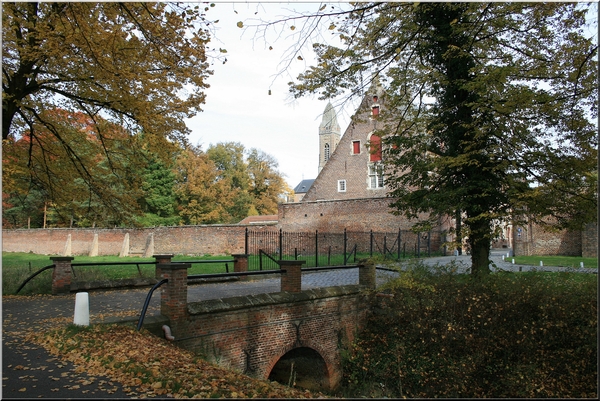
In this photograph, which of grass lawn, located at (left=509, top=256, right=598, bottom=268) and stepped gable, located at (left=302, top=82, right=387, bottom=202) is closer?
grass lawn, located at (left=509, top=256, right=598, bottom=268)

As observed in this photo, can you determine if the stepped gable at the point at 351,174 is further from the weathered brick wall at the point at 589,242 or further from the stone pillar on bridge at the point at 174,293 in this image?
the stone pillar on bridge at the point at 174,293

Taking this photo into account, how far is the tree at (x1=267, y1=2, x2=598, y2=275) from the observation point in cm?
898

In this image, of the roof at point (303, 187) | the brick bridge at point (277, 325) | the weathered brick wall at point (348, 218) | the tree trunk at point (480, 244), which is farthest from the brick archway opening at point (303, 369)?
the roof at point (303, 187)

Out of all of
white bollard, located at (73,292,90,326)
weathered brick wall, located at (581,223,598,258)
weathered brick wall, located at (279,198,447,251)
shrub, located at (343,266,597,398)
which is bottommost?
shrub, located at (343,266,597,398)

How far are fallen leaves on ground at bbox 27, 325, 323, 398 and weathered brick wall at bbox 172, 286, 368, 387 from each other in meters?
1.03

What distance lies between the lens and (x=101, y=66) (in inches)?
379

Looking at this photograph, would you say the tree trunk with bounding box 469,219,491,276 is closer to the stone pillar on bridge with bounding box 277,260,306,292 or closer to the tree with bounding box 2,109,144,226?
the stone pillar on bridge with bounding box 277,260,306,292

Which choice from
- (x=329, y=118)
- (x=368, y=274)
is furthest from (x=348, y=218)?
(x=329, y=118)

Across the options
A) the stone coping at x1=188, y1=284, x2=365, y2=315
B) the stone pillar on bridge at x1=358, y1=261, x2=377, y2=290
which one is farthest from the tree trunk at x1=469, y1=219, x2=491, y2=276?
the stone coping at x1=188, y1=284, x2=365, y2=315

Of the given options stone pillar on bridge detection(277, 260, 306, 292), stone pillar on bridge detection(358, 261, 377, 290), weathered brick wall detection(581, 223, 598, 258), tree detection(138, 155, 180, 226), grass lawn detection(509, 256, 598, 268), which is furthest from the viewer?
tree detection(138, 155, 180, 226)

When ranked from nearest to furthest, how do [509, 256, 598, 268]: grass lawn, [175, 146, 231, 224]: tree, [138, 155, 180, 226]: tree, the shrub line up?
1. the shrub
2. [509, 256, 598, 268]: grass lawn
3. [138, 155, 180, 226]: tree
4. [175, 146, 231, 224]: tree

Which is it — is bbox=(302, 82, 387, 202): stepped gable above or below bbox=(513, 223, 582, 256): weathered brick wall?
above

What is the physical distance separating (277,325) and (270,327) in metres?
0.22

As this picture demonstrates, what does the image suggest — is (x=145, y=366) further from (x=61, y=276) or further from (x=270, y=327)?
(x=61, y=276)
